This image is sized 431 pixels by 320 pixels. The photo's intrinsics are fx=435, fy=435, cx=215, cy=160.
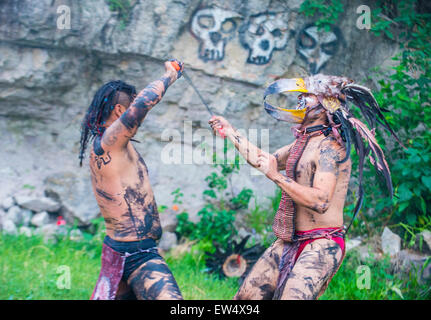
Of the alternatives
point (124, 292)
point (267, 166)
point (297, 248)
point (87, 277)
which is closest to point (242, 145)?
point (267, 166)

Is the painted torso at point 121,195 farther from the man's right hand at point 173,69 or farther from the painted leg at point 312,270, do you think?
the painted leg at point 312,270

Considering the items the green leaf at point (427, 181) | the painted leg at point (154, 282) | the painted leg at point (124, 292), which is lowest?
the painted leg at point (124, 292)

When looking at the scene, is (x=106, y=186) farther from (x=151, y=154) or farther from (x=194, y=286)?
(x=151, y=154)

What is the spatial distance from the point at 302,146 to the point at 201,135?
327 cm

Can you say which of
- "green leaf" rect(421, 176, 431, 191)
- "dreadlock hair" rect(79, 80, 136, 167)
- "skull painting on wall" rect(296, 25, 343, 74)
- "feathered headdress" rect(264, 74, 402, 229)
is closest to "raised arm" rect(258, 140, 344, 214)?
"feathered headdress" rect(264, 74, 402, 229)

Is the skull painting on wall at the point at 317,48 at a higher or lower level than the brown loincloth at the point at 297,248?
higher

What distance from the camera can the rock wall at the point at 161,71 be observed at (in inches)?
216

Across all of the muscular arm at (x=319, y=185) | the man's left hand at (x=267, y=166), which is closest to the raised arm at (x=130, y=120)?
the man's left hand at (x=267, y=166)

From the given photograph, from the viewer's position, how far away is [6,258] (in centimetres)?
441

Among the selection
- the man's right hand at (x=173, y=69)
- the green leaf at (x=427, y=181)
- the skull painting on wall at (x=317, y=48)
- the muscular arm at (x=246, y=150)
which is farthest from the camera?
the skull painting on wall at (x=317, y=48)

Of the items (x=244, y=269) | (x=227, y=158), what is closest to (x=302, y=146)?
(x=244, y=269)

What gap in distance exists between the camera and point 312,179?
275cm

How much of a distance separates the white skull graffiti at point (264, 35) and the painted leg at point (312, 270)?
3694 millimetres

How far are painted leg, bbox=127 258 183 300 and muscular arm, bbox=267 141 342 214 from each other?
856 millimetres
